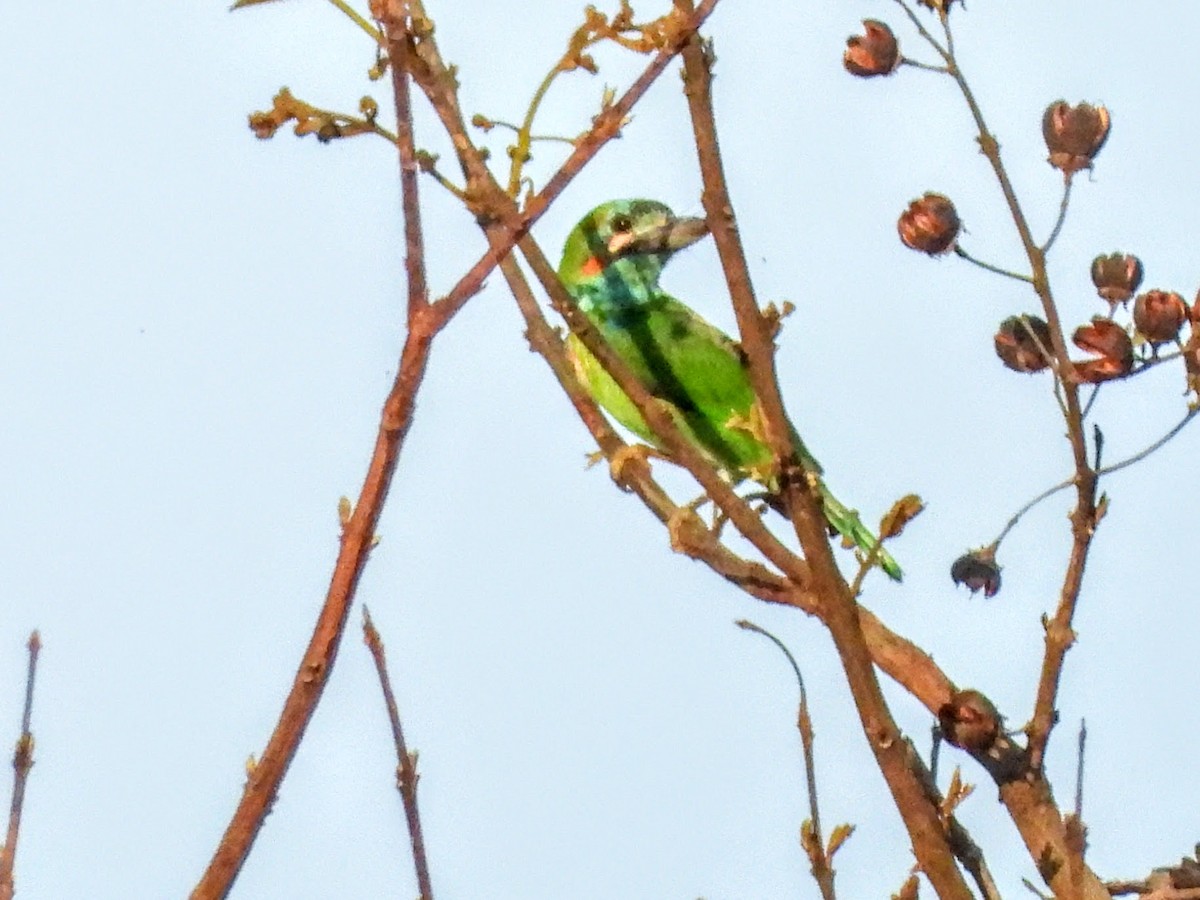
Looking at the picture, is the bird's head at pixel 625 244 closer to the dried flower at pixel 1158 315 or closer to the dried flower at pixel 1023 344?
the dried flower at pixel 1023 344

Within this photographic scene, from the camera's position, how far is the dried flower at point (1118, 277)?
A: 273 centimetres

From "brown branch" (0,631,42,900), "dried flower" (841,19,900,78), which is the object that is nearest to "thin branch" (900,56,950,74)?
"dried flower" (841,19,900,78)

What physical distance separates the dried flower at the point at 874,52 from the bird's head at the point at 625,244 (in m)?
2.62

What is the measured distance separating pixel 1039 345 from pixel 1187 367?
232mm

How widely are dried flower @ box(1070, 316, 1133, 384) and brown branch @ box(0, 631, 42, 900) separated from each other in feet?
5.34

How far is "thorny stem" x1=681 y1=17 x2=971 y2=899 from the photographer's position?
2045 mm

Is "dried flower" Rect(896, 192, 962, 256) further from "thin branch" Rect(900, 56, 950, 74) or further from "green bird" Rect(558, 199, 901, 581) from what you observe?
"green bird" Rect(558, 199, 901, 581)

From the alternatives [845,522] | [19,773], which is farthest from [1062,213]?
[845,522]

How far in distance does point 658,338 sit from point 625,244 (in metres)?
0.38

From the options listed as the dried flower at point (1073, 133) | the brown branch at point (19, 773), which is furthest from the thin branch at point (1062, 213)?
the brown branch at point (19, 773)

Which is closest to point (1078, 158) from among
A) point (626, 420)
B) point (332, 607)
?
point (332, 607)

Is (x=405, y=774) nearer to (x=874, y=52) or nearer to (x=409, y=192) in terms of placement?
(x=409, y=192)

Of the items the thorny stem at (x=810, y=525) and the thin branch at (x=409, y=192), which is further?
the thorny stem at (x=810, y=525)

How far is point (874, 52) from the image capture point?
9.83 feet
